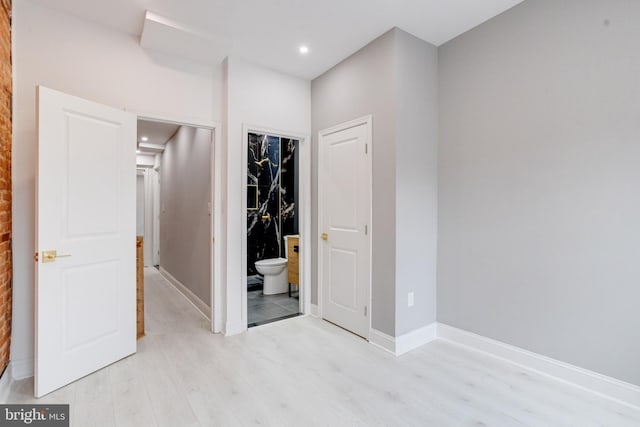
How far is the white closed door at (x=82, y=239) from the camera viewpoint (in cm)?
204

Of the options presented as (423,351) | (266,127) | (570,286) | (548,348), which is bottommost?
(423,351)

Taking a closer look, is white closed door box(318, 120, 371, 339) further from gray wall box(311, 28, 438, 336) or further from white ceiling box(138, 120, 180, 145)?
white ceiling box(138, 120, 180, 145)

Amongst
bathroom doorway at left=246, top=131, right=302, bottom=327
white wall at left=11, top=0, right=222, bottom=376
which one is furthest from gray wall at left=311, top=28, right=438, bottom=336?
bathroom doorway at left=246, top=131, right=302, bottom=327

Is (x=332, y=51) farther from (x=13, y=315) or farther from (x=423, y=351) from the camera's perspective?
(x=13, y=315)

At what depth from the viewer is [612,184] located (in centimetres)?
196

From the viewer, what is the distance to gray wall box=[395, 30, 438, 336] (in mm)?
2672

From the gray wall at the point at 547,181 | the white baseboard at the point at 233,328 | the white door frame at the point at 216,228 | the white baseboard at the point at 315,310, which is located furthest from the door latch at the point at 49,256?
the gray wall at the point at 547,181

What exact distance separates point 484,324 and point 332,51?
2892 millimetres

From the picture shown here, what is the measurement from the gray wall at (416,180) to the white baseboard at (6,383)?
280 centimetres

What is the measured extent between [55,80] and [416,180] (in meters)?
3.06

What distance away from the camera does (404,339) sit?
268 cm

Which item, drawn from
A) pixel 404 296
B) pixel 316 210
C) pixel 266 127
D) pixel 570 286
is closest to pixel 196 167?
pixel 266 127

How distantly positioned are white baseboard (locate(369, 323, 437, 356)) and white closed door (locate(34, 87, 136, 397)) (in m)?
2.12

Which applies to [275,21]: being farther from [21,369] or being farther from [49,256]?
[21,369]
